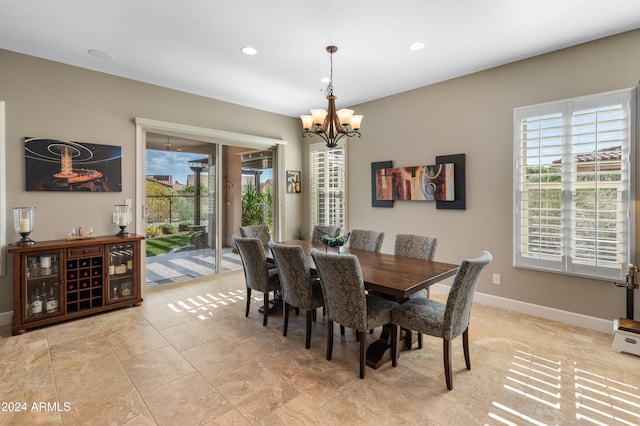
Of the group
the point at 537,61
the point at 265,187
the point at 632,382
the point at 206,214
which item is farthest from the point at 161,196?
the point at 632,382

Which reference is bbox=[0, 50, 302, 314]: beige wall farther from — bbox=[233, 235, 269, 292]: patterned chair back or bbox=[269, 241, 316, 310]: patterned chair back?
bbox=[269, 241, 316, 310]: patterned chair back

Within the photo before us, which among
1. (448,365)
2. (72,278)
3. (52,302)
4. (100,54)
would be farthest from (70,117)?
(448,365)

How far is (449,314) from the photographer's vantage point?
218 centimetres

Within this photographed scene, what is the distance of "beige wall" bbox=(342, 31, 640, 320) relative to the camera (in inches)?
125

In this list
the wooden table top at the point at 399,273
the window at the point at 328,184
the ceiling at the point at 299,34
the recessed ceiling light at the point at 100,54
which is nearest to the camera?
the wooden table top at the point at 399,273

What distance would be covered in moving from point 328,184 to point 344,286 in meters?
3.68

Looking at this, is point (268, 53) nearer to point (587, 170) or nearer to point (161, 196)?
point (161, 196)

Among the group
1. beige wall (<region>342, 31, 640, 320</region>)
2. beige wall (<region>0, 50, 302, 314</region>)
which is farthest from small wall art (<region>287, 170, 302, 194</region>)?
beige wall (<region>0, 50, 302, 314</region>)

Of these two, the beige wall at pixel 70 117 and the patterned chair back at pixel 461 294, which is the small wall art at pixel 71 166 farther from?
the patterned chair back at pixel 461 294

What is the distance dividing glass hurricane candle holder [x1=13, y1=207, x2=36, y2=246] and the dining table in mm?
3008

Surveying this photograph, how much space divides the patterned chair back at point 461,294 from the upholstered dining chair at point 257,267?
1.81 meters

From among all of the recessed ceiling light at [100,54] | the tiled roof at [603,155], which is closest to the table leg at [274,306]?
the recessed ceiling light at [100,54]

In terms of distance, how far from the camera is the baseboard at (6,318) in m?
3.36

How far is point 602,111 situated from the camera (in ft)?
10.2
